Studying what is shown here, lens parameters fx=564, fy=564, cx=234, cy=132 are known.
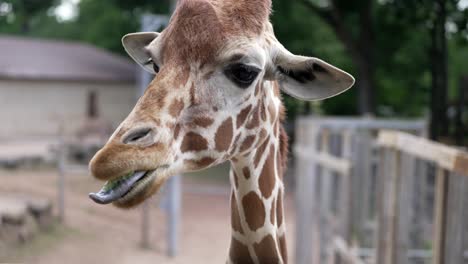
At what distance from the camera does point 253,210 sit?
222 centimetres

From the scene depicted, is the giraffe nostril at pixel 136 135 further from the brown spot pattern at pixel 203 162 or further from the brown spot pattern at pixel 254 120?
the brown spot pattern at pixel 254 120

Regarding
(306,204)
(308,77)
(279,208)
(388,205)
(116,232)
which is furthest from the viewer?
(116,232)

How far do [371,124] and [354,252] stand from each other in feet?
6.51

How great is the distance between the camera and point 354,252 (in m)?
5.12

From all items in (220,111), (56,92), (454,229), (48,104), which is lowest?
(48,104)

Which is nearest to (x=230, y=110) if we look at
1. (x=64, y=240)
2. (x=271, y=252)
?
(x=271, y=252)

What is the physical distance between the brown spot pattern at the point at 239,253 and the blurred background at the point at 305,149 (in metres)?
1.20

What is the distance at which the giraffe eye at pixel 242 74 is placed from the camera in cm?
190

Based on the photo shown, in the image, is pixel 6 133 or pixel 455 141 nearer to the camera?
pixel 455 141

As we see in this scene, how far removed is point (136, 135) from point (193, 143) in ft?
0.92

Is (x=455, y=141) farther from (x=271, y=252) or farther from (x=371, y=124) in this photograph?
(x=271, y=252)

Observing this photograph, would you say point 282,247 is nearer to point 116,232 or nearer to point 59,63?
point 116,232

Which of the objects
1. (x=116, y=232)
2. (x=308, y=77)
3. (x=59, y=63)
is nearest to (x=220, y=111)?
(x=308, y=77)

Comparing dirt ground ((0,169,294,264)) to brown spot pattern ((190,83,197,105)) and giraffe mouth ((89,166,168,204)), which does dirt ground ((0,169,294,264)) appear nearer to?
brown spot pattern ((190,83,197,105))
